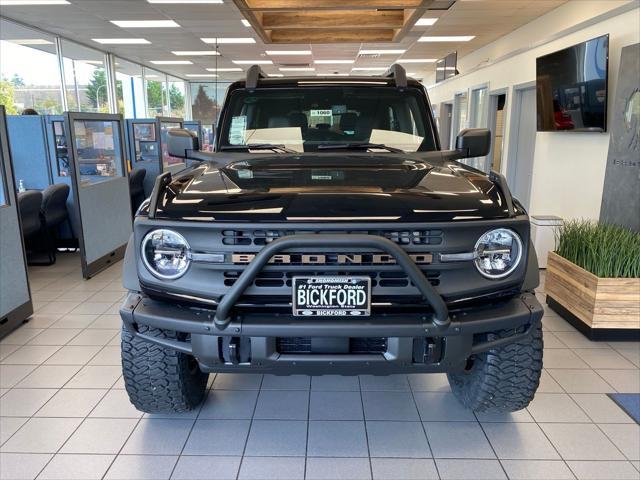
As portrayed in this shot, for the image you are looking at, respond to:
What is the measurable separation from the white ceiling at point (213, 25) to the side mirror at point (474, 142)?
499cm

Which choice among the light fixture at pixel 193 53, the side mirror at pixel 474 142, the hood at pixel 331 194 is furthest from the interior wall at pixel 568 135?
the light fixture at pixel 193 53

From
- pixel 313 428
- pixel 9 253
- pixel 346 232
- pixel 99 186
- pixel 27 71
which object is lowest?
pixel 313 428

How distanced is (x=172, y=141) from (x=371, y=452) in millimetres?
1795

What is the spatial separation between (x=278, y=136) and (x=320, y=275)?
4.09 feet

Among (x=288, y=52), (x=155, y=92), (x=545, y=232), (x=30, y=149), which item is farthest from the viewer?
(x=155, y=92)

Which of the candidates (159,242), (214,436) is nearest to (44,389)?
(214,436)

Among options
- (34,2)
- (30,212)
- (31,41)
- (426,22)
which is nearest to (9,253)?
(30,212)

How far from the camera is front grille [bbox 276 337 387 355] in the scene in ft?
5.58

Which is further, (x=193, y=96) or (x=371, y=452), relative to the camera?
(x=193, y=96)

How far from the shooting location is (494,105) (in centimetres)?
880

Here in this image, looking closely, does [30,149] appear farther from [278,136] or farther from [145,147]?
[278,136]

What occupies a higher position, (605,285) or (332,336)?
(332,336)

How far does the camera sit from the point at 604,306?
3115 mm

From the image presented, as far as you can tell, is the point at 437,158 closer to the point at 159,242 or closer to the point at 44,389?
the point at 159,242
